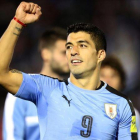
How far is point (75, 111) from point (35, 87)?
15.2 inches

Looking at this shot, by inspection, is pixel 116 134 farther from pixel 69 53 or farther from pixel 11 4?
pixel 11 4

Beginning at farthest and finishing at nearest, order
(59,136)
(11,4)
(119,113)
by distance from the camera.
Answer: (11,4) → (119,113) → (59,136)

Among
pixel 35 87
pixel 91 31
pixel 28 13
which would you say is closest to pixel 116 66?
pixel 91 31

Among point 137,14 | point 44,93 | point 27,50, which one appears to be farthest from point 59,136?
point 137,14

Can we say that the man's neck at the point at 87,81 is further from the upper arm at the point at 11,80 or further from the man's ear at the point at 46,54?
the man's ear at the point at 46,54

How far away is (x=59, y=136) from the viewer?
3.64 m

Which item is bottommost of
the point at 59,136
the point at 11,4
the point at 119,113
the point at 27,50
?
the point at 59,136

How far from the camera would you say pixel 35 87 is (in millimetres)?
3658

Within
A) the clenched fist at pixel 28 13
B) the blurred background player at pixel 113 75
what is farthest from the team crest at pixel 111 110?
the blurred background player at pixel 113 75

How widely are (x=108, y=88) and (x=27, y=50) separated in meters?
5.19

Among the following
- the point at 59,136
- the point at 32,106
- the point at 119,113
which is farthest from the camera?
the point at 32,106

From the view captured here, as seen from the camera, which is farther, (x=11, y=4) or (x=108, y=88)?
(x=11, y=4)

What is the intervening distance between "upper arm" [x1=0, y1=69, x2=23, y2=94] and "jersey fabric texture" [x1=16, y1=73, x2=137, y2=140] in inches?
1.6

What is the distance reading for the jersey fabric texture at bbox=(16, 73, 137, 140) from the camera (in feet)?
12.0
